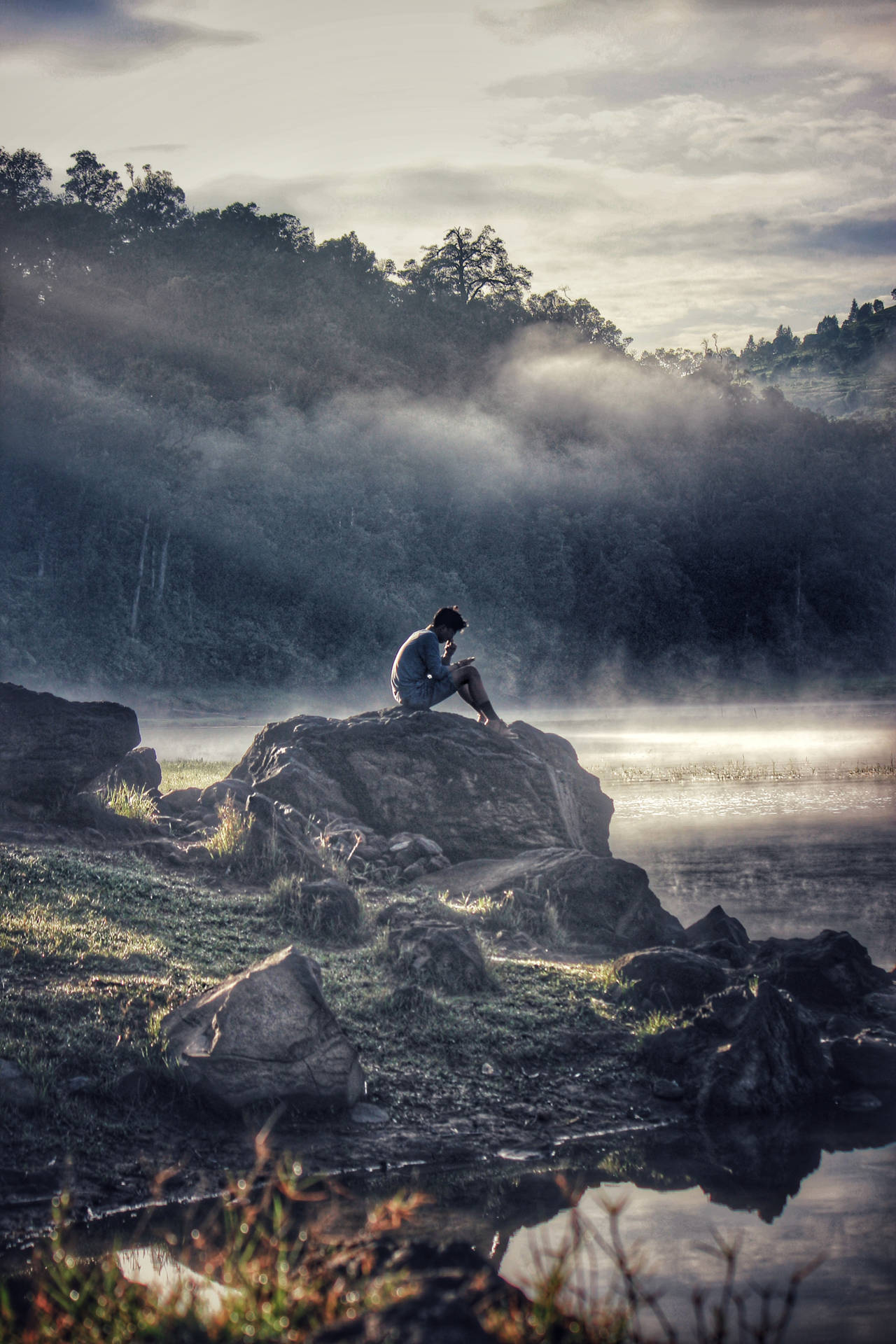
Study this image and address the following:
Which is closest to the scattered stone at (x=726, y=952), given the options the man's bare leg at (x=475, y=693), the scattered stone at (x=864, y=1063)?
the scattered stone at (x=864, y=1063)

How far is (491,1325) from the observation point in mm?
3479

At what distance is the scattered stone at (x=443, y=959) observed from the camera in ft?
27.8

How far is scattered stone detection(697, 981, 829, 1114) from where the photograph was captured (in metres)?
7.23

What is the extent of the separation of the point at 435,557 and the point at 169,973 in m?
56.5

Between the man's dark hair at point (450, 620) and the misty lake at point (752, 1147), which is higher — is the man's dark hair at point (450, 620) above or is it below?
above

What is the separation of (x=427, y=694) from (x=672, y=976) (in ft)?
18.6

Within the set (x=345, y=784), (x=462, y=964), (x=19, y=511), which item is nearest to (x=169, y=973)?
(x=462, y=964)

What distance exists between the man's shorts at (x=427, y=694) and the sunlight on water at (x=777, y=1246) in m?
7.76

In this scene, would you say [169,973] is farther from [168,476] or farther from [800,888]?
[168,476]

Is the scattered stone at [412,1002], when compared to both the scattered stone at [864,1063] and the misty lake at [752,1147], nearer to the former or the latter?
the misty lake at [752,1147]

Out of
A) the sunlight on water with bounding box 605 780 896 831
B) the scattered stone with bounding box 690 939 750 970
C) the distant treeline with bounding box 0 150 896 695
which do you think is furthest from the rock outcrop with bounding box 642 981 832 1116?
the distant treeline with bounding box 0 150 896 695

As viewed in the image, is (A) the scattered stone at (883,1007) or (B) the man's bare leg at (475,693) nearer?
(A) the scattered stone at (883,1007)

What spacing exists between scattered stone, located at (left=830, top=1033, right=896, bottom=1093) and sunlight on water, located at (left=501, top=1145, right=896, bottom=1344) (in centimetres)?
108

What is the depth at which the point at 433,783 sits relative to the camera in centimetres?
1324
